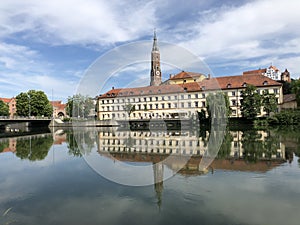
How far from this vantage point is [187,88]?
73.8 m

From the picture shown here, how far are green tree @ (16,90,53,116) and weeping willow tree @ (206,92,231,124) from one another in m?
50.4

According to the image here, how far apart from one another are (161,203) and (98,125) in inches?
2359

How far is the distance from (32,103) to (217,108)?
54.0 m

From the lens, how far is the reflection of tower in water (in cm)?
915

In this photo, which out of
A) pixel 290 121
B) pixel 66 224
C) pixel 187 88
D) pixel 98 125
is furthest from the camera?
pixel 187 88

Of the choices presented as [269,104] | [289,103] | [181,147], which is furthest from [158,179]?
[289,103]

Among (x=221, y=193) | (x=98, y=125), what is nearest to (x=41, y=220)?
(x=221, y=193)

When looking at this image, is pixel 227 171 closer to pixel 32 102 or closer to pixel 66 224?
pixel 66 224

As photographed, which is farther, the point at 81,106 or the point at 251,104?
the point at 81,106

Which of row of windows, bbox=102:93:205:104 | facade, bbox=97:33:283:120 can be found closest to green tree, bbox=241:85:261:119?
facade, bbox=97:33:283:120

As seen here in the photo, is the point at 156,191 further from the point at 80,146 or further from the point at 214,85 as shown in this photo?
the point at 214,85

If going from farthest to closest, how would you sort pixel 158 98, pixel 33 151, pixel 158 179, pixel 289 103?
pixel 158 98 → pixel 289 103 → pixel 33 151 → pixel 158 179

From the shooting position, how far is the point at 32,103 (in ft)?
253

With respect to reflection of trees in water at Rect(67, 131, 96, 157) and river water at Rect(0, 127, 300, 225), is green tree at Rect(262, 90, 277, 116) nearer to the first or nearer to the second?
reflection of trees in water at Rect(67, 131, 96, 157)
